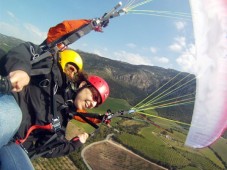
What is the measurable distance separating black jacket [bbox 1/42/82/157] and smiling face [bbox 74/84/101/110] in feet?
0.63

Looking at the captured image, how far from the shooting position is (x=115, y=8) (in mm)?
4785

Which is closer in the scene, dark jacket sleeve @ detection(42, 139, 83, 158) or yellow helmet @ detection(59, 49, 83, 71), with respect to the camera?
dark jacket sleeve @ detection(42, 139, 83, 158)

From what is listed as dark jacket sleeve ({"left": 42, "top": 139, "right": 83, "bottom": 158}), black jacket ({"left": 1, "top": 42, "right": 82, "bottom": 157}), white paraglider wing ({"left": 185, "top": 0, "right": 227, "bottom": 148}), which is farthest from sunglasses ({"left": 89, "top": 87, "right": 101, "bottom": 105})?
white paraglider wing ({"left": 185, "top": 0, "right": 227, "bottom": 148})

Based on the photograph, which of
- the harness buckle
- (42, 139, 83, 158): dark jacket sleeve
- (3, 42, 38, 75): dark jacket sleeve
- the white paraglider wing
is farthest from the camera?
the white paraglider wing

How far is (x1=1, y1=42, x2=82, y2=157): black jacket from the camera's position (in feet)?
9.34

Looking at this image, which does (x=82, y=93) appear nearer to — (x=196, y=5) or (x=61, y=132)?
(x=61, y=132)

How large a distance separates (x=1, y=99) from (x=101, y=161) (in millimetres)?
57684

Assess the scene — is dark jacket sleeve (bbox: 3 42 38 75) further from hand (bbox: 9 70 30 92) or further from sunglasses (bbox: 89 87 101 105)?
sunglasses (bbox: 89 87 101 105)

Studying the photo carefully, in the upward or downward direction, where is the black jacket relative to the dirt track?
upward

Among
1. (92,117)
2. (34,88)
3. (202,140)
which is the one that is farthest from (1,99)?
(202,140)

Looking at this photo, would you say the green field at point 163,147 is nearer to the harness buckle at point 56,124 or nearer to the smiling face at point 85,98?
the smiling face at point 85,98

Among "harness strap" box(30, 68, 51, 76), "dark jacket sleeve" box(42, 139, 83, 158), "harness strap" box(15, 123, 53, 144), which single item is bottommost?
"dark jacket sleeve" box(42, 139, 83, 158)

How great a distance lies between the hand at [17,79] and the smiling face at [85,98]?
129 centimetres

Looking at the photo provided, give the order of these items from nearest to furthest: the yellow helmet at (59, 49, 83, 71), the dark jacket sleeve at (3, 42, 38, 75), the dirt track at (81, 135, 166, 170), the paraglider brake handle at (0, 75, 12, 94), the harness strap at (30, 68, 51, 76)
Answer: the paraglider brake handle at (0, 75, 12, 94) < the dark jacket sleeve at (3, 42, 38, 75) < the harness strap at (30, 68, 51, 76) < the yellow helmet at (59, 49, 83, 71) < the dirt track at (81, 135, 166, 170)
